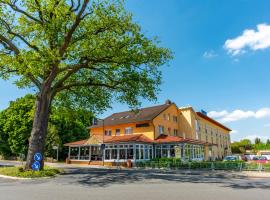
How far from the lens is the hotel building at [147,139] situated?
36.5 metres

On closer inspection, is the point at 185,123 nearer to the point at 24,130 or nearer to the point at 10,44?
the point at 24,130

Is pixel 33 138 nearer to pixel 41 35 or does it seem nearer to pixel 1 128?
pixel 41 35

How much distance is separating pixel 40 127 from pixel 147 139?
809 inches

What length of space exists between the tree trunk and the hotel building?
1414 centimetres

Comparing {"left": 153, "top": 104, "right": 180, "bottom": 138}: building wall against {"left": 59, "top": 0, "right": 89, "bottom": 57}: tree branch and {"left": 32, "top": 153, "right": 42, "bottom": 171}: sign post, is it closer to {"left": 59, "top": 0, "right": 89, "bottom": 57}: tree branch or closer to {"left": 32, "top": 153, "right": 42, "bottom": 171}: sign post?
{"left": 59, "top": 0, "right": 89, "bottom": 57}: tree branch

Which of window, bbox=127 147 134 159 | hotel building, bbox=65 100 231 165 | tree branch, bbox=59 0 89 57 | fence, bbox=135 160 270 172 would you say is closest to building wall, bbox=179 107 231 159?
hotel building, bbox=65 100 231 165

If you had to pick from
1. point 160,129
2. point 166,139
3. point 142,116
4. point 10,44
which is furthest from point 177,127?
point 10,44

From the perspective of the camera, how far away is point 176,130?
45.8 meters

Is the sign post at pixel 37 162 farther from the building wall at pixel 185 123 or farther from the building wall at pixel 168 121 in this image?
the building wall at pixel 185 123

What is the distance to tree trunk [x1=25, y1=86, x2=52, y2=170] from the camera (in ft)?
65.0

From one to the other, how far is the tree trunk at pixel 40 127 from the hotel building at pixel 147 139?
46.4 feet

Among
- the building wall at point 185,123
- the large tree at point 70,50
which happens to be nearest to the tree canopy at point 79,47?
the large tree at point 70,50

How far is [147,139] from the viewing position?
126 ft

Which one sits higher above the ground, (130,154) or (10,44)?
(10,44)
